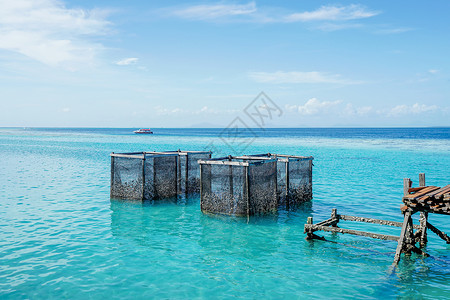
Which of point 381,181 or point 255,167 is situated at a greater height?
point 255,167

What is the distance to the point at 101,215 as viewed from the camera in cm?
1483

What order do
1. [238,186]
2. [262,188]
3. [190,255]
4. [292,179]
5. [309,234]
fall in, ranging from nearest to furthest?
[190,255]
[309,234]
[238,186]
[262,188]
[292,179]

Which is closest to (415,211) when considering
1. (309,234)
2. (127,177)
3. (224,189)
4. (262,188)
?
(309,234)

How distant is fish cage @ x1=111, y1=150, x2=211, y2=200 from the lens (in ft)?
53.0

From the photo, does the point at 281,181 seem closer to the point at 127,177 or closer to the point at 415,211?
the point at 127,177

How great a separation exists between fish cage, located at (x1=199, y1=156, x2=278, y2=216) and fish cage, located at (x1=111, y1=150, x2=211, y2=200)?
123 inches

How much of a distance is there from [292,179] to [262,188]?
261cm

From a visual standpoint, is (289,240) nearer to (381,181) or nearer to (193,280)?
(193,280)

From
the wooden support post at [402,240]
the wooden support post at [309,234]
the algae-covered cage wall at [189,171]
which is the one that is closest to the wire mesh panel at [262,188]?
the wooden support post at [309,234]

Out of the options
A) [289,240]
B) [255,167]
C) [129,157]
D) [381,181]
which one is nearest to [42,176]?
[129,157]

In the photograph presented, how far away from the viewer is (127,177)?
16.5 meters

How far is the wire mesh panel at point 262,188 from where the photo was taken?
43.8ft

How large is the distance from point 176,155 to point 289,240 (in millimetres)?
7353

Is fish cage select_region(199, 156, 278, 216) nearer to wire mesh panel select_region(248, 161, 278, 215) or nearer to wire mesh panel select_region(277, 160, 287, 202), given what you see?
wire mesh panel select_region(248, 161, 278, 215)
